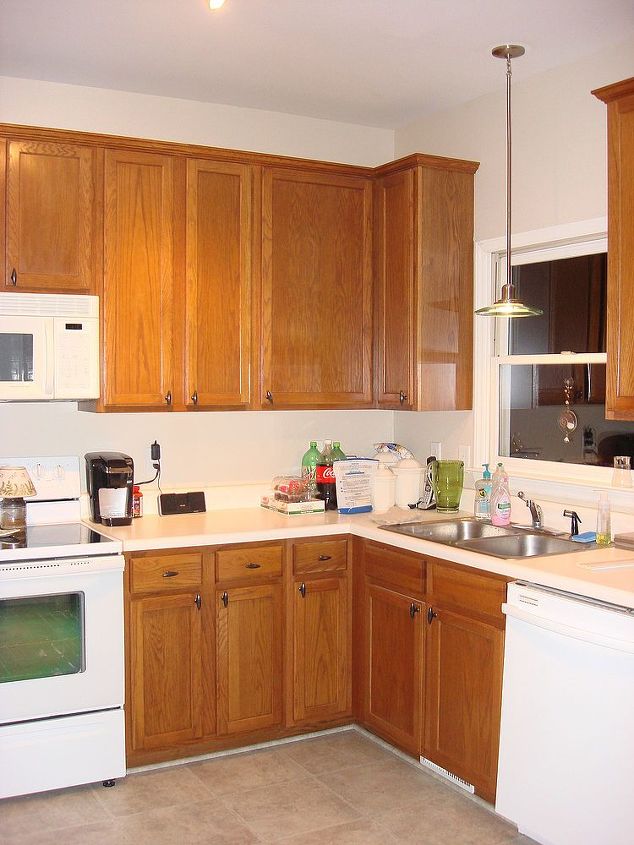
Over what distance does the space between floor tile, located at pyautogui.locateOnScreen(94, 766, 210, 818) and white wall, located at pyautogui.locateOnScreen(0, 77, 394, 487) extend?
4.06ft

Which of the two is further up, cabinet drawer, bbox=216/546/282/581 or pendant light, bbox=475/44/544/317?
pendant light, bbox=475/44/544/317

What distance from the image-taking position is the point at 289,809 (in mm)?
2992

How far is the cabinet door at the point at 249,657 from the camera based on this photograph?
3381mm

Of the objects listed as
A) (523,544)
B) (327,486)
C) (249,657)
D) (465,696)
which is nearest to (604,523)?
(523,544)

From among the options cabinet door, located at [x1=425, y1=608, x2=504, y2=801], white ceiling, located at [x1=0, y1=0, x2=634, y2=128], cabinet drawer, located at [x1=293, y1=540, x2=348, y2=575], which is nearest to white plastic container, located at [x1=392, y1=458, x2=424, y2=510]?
cabinet drawer, located at [x1=293, y1=540, x2=348, y2=575]

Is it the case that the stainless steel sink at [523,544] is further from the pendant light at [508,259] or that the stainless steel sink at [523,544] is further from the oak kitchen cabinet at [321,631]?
the pendant light at [508,259]

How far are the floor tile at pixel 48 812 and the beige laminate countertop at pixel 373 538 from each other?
87 centimetres

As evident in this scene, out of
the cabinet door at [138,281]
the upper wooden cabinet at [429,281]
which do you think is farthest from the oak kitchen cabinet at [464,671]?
the cabinet door at [138,281]

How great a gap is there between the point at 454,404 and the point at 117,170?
1732 mm

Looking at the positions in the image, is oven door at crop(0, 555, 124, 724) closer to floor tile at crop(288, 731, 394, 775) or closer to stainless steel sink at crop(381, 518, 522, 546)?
floor tile at crop(288, 731, 394, 775)

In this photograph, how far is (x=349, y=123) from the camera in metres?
4.26

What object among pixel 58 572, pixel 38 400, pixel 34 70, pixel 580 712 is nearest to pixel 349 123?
pixel 34 70

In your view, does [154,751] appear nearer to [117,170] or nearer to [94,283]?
[94,283]

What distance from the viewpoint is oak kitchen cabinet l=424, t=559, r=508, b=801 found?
9.32 feet
